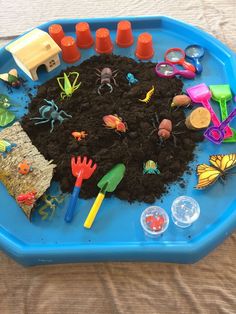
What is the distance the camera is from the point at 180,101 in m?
0.95

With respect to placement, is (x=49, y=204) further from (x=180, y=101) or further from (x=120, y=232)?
(x=180, y=101)

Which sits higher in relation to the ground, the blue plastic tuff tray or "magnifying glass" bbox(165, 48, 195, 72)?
"magnifying glass" bbox(165, 48, 195, 72)

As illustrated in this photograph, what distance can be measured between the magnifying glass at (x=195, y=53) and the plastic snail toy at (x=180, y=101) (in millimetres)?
158

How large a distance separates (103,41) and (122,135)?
358 mm

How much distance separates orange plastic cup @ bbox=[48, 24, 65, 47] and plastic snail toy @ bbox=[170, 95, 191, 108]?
44 cm

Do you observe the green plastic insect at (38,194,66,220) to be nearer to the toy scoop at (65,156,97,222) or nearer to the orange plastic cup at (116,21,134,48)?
the toy scoop at (65,156,97,222)

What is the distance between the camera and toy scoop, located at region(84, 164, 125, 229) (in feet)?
2.67

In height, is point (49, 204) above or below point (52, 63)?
below

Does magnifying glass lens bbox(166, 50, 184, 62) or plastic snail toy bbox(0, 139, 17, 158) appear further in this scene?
magnifying glass lens bbox(166, 50, 184, 62)

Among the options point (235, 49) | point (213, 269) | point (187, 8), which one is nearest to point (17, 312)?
point (213, 269)

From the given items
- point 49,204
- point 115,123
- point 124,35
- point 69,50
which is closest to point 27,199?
point 49,204

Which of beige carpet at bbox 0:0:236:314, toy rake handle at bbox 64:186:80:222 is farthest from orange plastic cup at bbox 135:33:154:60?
beige carpet at bbox 0:0:236:314

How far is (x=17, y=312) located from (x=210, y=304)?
0.45 m

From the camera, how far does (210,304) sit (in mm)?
805
